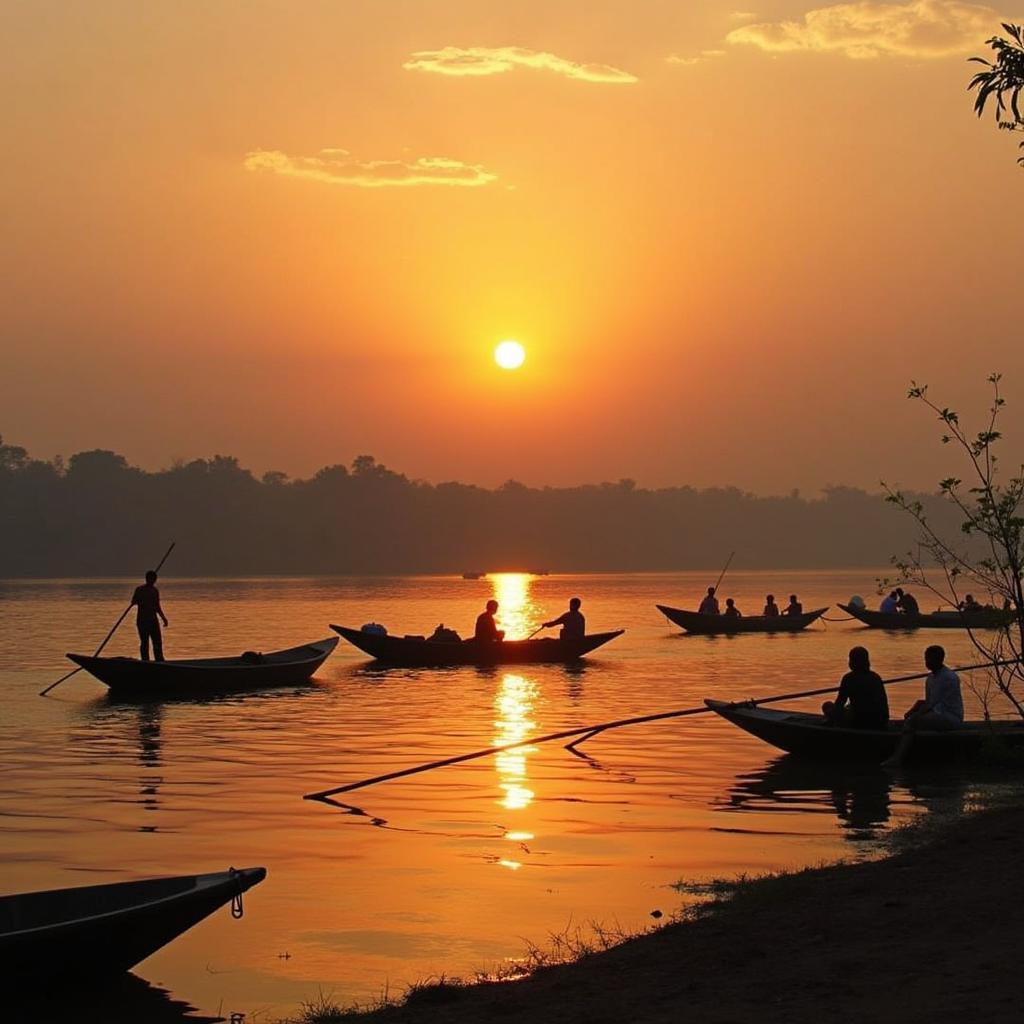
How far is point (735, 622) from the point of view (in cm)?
5356

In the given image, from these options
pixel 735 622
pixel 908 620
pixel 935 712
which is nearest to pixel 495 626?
pixel 735 622

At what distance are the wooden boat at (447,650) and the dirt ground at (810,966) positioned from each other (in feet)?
87.0

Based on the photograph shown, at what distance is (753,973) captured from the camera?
802 cm

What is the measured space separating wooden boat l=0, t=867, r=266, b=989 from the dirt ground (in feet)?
4.56

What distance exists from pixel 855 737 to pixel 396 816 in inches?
248

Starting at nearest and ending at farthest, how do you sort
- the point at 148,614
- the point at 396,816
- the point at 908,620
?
the point at 396,816
the point at 148,614
the point at 908,620

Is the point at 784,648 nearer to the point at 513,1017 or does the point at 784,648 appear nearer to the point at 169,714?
the point at 169,714

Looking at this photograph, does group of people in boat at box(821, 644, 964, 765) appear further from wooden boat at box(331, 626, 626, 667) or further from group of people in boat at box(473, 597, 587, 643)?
wooden boat at box(331, 626, 626, 667)

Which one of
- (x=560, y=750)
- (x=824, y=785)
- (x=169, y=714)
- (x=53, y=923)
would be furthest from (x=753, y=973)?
(x=169, y=714)

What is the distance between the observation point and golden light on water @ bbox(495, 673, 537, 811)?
16.7m

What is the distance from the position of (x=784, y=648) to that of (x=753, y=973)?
3974cm

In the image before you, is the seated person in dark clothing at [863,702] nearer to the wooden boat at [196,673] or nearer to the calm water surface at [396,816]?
the calm water surface at [396,816]

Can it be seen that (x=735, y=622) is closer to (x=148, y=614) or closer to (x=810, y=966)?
(x=148, y=614)

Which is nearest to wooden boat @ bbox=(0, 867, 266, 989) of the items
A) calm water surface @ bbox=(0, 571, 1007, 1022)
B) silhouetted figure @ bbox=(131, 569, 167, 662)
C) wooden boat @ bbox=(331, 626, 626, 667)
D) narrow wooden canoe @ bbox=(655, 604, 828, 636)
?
calm water surface @ bbox=(0, 571, 1007, 1022)
